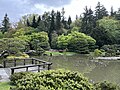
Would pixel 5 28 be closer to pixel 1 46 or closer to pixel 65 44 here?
pixel 65 44

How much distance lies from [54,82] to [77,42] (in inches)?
1483

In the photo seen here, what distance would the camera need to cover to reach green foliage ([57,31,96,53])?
4369 centimetres

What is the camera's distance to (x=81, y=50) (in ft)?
143

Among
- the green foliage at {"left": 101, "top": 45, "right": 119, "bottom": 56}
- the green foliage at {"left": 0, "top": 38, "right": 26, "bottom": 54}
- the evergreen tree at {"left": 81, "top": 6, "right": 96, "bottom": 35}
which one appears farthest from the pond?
the evergreen tree at {"left": 81, "top": 6, "right": 96, "bottom": 35}

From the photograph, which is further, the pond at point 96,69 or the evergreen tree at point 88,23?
the evergreen tree at point 88,23

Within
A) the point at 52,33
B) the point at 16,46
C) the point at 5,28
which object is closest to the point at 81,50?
the point at 52,33

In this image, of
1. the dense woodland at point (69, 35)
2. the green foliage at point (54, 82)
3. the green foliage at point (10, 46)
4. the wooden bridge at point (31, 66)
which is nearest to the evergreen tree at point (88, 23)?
the dense woodland at point (69, 35)

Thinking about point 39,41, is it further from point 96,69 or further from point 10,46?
point 96,69

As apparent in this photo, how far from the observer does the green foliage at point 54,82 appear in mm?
6484

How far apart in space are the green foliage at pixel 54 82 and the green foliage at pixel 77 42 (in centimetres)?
3586

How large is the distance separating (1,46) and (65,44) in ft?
67.5

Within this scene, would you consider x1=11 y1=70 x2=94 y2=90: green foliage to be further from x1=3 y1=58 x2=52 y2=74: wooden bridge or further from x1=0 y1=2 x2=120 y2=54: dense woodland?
x1=0 y1=2 x2=120 y2=54: dense woodland

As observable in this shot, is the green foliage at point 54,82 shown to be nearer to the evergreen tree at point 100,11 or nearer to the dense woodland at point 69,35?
the dense woodland at point 69,35

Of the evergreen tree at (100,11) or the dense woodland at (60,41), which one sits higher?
the evergreen tree at (100,11)
